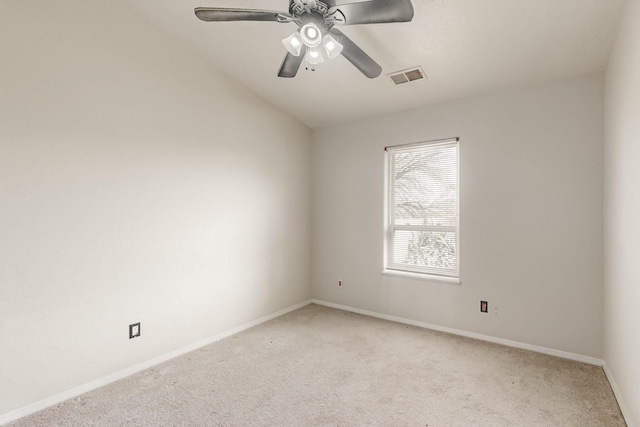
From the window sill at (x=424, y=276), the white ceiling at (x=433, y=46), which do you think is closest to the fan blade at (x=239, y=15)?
the white ceiling at (x=433, y=46)

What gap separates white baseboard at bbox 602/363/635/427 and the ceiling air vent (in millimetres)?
2800

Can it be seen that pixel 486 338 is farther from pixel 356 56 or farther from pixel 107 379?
pixel 107 379

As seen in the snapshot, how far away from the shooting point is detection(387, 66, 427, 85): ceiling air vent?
9.61ft

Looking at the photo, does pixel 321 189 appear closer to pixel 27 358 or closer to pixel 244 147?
pixel 244 147

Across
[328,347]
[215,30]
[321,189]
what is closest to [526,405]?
[328,347]

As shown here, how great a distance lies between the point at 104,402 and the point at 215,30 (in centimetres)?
299

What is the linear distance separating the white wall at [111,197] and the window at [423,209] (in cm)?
161

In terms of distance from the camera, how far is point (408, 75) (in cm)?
302

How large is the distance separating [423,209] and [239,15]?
2.65 m

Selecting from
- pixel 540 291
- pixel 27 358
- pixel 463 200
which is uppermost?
pixel 463 200

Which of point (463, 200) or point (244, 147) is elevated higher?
point (244, 147)

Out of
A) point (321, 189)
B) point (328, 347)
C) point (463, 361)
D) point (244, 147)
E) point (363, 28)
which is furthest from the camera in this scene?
point (321, 189)

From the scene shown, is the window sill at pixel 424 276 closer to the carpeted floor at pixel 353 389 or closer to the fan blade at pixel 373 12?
the carpeted floor at pixel 353 389

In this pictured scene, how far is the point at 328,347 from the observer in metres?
3.08
